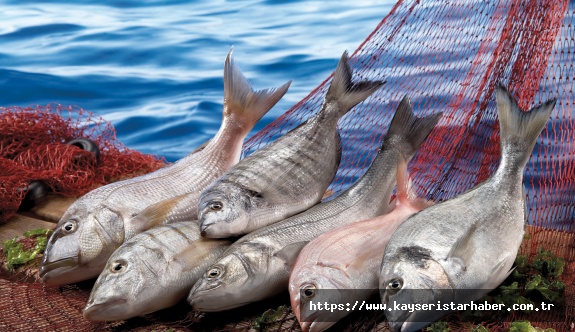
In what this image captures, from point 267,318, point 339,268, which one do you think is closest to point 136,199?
point 267,318

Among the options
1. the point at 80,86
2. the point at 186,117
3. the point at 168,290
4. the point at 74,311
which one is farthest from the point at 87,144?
the point at 80,86

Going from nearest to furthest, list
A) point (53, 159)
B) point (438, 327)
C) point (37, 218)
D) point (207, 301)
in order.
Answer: point (438, 327)
point (207, 301)
point (37, 218)
point (53, 159)

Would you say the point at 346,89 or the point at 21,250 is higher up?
the point at 346,89

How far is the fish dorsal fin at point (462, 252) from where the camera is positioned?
2086 mm

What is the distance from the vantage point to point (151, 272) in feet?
7.49

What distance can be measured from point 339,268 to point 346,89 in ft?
3.13

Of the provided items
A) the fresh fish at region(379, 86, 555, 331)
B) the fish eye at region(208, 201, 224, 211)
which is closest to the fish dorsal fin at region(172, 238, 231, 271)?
the fish eye at region(208, 201, 224, 211)

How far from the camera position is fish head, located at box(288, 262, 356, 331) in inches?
82.9

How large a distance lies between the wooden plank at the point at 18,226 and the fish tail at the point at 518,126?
2.10 metres

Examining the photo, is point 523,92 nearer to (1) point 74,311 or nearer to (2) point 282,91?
(2) point 282,91

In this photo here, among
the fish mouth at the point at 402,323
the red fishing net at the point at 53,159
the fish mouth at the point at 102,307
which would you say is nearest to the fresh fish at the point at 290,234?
the fish mouth at the point at 102,307

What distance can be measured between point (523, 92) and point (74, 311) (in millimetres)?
1897

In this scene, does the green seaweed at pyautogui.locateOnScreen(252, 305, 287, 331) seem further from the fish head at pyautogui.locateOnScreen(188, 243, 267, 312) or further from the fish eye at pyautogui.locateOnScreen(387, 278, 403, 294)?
the fish eye at pyautogui.locateOnScreen(387, 278, 403, 294)

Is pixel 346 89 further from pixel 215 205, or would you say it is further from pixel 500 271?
pixel 500 271
